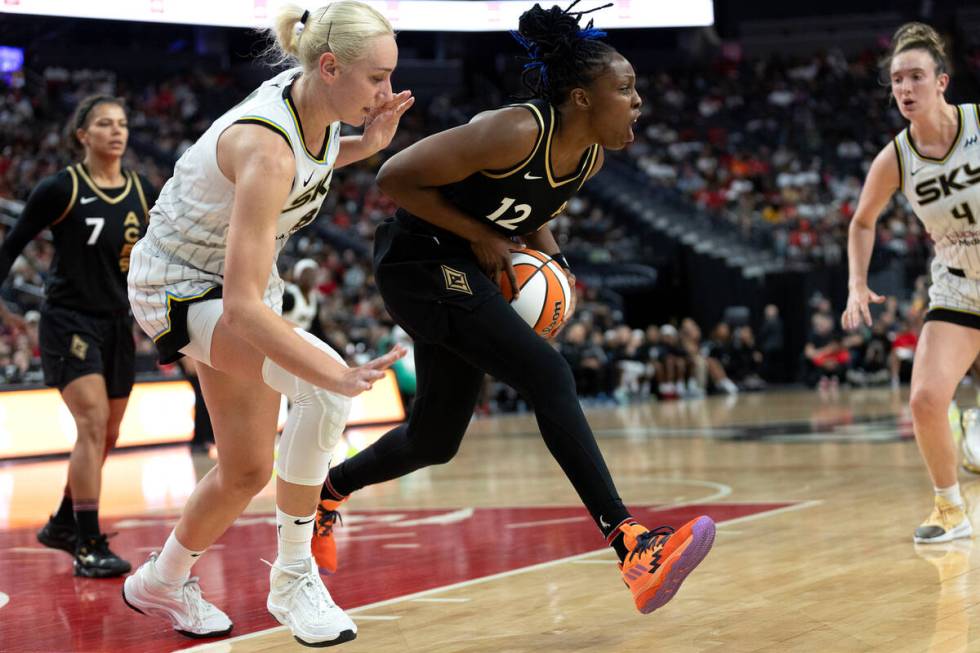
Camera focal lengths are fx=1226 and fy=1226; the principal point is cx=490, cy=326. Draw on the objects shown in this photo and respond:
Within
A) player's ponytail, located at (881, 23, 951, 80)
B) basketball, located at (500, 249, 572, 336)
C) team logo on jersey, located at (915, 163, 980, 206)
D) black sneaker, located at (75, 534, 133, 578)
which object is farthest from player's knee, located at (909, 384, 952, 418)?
black sneaker, located at (75, 534, 133, 578)

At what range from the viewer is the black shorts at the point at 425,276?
388 centimetres

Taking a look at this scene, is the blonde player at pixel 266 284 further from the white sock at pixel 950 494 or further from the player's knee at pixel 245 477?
the white sock at pixel 950 494

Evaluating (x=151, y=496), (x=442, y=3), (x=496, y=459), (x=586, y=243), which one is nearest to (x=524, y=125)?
(x=151, y=496)

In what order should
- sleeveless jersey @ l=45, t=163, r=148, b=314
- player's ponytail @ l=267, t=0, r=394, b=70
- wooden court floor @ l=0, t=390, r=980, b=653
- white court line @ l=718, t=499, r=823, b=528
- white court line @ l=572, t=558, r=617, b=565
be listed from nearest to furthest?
player's ponytail @ l=267, t=0, r=394, b=70
wooden court floor @ l=0, t=390, r=980, b=653
white court line @ l=572, t=558, r=617, b=565
sleeveless jersey @ l=45, t=163, r=148, b=314
white court line @ l=718, t=499, r=823, b=528

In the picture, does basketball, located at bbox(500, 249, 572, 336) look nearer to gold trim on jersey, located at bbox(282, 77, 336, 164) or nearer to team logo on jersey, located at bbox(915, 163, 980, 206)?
gold trim on jersey, located at bbox(282, 77, 336, 164)


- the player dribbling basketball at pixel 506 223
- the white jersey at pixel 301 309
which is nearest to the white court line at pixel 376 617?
the player dribbling basketball at pixel 506 223

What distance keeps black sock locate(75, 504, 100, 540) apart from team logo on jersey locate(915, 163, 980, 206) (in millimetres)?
3777

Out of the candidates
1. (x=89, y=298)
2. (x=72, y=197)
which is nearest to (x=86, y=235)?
(x=72, y=197)

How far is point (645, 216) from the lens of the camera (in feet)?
83.1

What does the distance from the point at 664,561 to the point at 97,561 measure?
282 centimetres

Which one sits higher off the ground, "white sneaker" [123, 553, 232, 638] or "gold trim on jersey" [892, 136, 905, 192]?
"gold trim on jersey" [892, 136, 905, 192]

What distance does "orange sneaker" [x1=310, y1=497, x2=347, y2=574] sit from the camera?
4453 millimetres

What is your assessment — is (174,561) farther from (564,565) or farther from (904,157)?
(904,157)

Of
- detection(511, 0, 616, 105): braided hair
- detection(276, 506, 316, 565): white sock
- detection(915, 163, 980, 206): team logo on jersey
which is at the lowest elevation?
detection(276, 506, 316, 565): white sock
